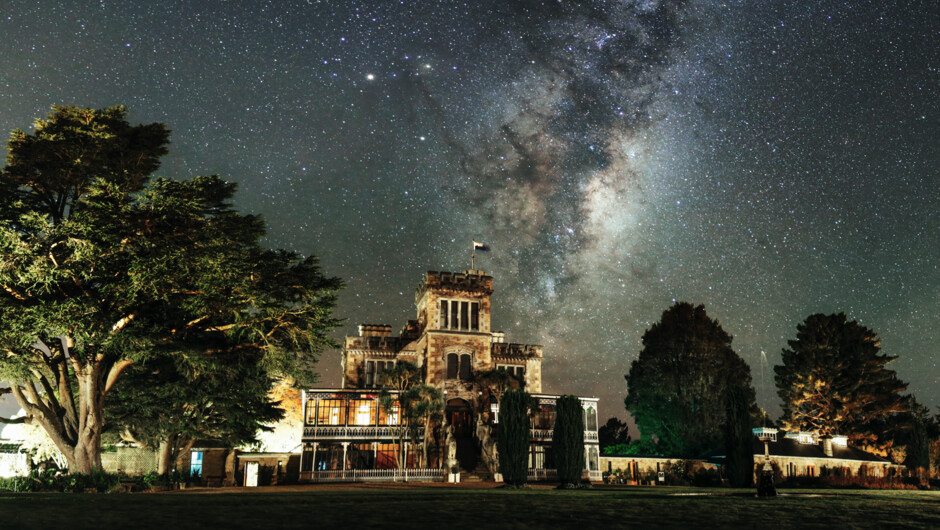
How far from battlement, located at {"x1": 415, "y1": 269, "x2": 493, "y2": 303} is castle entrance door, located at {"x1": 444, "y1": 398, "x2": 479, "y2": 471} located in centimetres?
871

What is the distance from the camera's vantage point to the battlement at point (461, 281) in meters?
52.7

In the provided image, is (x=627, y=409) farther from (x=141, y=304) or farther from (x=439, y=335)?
(x=141, y=304)

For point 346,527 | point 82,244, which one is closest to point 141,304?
point 82,244

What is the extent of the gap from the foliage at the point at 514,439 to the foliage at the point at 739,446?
14491mm

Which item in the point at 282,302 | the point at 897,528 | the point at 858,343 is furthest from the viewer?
the point at 858,343

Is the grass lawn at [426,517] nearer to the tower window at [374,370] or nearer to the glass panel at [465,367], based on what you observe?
the glass panel at [465,367]

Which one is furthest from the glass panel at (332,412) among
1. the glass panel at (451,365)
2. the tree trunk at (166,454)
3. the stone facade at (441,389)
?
the tree trunk at (166,454)

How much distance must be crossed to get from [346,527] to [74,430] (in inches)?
882

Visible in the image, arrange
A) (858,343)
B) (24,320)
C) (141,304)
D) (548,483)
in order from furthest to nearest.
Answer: (858,343)
(548,483)
(141,304)
(24,320)

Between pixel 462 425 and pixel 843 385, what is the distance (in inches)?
1433

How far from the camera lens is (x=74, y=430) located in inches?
1084

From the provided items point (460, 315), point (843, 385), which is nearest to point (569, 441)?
point (460, 315)

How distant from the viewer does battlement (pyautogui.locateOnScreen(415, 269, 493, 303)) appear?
52.7 m


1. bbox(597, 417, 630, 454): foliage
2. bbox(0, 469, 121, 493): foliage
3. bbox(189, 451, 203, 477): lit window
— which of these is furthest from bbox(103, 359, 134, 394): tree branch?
bbox(597, 417, 630, 454): foliage
